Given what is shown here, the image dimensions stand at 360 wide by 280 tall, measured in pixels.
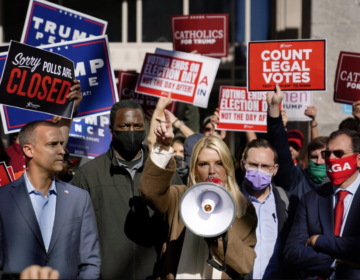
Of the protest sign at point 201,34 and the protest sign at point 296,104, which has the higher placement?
the protest sign at point 201,34

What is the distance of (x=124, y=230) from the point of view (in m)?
4.86

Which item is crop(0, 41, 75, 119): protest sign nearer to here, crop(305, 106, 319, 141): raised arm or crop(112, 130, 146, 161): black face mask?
crop(112, 130, 146, 161): black face mask

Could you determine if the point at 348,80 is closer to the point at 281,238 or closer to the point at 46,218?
the point at 281,238

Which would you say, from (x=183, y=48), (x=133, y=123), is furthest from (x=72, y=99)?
(x=183, y=48)

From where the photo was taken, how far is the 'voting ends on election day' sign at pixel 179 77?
7.46 meters

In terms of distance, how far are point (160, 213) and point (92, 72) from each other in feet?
7.82

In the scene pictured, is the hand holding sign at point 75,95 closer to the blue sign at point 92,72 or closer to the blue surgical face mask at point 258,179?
the blue sign at point 92,72

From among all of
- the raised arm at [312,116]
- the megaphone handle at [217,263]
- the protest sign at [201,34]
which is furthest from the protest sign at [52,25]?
the megaphone handle at [217,263]

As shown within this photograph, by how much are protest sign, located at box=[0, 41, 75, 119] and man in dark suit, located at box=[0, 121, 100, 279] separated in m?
1.05

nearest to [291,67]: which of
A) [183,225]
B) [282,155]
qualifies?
[282,155]

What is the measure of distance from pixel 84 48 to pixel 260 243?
2.43 m

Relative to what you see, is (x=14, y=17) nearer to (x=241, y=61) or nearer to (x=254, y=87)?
(x=241, y=61)

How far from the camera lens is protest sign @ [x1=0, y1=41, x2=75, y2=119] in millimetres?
5656

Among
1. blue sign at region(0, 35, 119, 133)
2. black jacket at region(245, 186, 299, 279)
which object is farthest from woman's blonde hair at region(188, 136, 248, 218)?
blue sign at region(0, 35, 119, 133)
